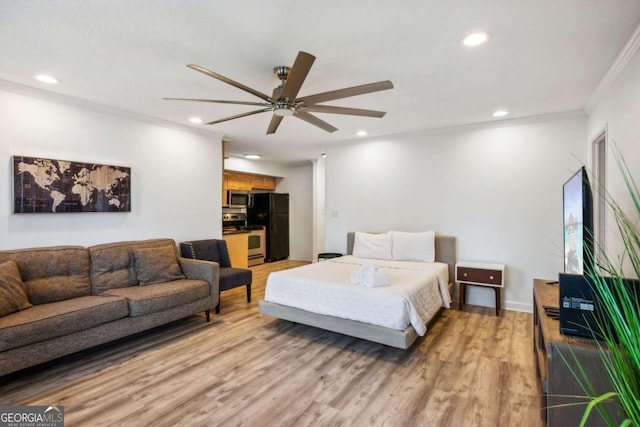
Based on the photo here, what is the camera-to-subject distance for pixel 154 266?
3.60 meters

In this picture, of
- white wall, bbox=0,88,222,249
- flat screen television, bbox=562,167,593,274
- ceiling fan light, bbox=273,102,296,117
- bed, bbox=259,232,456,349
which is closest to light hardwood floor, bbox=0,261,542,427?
bed, bbox=259,232,456,349

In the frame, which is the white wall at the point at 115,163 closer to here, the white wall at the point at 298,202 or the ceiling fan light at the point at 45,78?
the ceiling fan light at the point at 45,78

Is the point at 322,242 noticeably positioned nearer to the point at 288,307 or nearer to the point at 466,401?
the point at 288,307

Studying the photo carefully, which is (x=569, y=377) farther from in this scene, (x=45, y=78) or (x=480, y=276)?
(x=45, y=78)

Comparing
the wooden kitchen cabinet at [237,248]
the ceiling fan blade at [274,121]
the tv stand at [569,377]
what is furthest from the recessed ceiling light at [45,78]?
the tv stand at [569,377]

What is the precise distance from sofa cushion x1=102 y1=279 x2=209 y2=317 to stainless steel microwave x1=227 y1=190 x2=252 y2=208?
3390 mm

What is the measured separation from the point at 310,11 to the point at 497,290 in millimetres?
3710

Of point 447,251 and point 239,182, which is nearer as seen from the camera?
point 447,251

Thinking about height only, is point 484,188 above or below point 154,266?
above

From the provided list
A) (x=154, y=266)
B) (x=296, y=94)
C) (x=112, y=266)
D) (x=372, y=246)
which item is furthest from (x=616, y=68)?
(x=112, y=266)

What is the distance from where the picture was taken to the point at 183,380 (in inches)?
97.0

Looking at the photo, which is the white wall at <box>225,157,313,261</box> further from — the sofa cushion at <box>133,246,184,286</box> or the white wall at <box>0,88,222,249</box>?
the sofa cushion at <box>133,246,184,286</box>

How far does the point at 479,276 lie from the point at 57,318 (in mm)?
4307

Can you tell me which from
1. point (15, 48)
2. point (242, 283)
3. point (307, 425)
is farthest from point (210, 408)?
point (15, 48)
